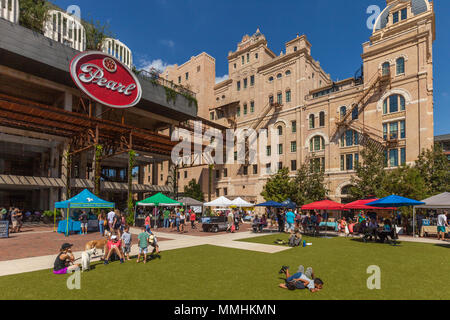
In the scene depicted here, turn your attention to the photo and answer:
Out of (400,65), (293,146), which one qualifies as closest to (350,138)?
(293,146)

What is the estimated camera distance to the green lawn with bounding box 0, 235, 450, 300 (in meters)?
7.28

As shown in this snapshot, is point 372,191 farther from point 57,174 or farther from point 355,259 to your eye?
point 57,174

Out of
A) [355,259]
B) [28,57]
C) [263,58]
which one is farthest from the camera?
[263,58]

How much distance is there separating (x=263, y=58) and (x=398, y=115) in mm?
25397

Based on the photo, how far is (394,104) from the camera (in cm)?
3553

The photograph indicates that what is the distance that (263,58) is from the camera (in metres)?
51.2

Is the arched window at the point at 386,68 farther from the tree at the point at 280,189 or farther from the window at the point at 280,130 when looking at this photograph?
the tree at the point at 280,189

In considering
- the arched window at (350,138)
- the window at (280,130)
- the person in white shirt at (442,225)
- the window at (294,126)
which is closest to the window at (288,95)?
the window at (294,126)

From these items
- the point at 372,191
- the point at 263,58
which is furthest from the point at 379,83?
the point at 263,58

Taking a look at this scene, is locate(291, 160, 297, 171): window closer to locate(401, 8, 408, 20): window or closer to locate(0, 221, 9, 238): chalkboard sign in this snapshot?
locate(401, 8, 408, 20): window

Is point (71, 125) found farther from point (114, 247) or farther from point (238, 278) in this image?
point (238, 278)

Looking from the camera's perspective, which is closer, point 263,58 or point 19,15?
point 19,15

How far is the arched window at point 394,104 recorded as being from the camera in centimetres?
3494

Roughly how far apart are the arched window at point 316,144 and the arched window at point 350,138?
3043mm
